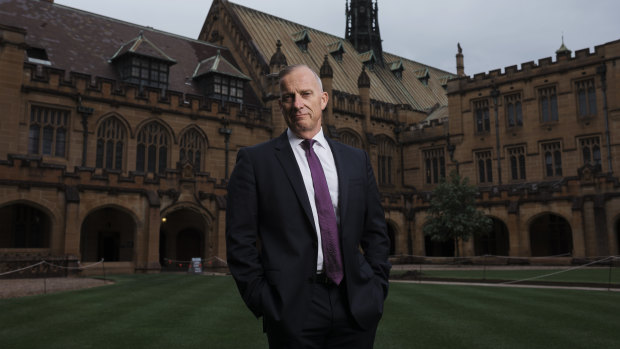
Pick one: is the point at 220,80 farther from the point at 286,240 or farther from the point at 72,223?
the point at 286,240

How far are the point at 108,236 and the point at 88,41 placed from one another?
40.7 feet

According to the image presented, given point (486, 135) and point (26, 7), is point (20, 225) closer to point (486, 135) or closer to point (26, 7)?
point (26, 7)

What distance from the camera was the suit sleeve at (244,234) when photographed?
2.83 m

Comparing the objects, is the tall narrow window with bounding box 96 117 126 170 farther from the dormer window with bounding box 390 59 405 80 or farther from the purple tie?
the dormer window with bounding box 390 59 405 80

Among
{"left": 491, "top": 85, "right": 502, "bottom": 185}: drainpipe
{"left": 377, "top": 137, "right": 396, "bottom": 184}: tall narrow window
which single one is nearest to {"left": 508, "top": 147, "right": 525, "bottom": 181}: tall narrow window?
{"left": 491, "top": 85, "right": 502, "bottom": 185}: drainpipe

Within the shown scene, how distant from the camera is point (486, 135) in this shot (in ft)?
122

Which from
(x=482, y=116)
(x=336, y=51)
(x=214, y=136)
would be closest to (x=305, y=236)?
(x=214, y=136)

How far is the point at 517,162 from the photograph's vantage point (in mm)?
35719

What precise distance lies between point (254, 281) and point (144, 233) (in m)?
23.1

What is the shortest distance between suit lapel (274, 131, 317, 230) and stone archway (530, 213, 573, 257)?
104 feet

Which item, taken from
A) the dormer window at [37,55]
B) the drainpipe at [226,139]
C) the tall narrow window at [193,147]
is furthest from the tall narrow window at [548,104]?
the dormer window at [37,55]

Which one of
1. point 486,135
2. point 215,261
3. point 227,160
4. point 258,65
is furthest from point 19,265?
point 486,135

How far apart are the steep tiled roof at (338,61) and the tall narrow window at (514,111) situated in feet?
35.7

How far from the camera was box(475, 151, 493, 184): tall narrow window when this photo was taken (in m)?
36.9
